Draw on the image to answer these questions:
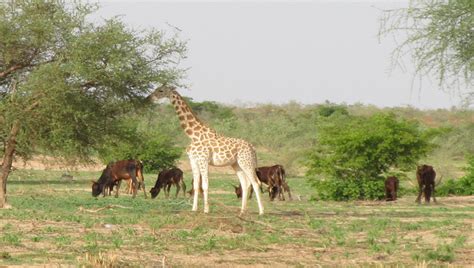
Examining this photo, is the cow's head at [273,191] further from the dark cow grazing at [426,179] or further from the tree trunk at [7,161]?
the tree trunk at [7,161]

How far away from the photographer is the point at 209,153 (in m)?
22.2

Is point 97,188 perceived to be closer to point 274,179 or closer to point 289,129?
point 274,179

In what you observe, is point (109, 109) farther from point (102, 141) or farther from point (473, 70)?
point (473, 70)

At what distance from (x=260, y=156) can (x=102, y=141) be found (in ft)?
115

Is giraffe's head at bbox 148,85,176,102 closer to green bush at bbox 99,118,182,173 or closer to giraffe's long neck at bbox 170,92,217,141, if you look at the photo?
giraffe's long neck at bbox 170,92,217,141

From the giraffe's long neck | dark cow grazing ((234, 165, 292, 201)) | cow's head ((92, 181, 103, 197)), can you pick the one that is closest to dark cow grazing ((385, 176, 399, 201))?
dark cow grazing ((234, 165, 292, 201))

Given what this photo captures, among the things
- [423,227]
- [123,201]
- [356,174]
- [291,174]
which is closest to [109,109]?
[123,201]

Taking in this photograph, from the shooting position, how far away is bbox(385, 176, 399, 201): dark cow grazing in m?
30.5

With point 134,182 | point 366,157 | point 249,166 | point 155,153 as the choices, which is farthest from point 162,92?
point 155,153

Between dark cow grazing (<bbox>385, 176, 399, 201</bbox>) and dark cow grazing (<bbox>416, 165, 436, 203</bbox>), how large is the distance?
91 centimetres

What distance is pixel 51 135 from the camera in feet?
74.7

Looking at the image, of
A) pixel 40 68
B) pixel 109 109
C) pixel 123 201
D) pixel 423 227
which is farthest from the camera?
pixel 123 201

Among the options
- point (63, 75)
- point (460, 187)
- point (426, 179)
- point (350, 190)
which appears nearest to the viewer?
point (63, 75)

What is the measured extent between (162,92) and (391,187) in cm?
1008
